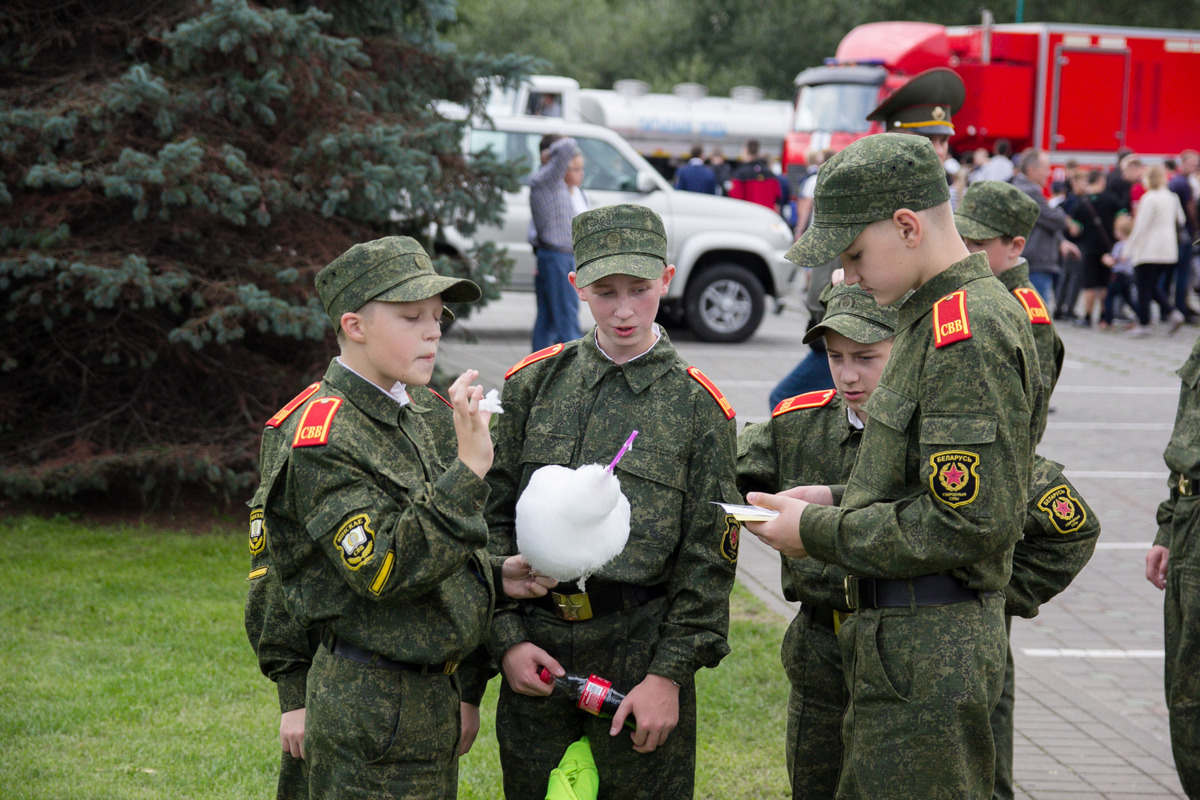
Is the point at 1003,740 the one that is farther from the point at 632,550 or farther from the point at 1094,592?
the point at 1094,592

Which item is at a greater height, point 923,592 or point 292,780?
point 923,592

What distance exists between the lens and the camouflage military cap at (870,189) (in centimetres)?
267

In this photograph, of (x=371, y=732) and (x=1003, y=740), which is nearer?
(x=371, y=732)

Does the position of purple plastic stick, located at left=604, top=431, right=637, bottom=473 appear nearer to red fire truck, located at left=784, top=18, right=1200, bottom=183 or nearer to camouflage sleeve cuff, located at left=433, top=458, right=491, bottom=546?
camouflage sleeve cuff, located at left=433, top=458, right=491, bottom=546

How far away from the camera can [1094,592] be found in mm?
7355

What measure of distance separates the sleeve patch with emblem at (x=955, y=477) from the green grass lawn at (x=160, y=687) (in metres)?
2.43

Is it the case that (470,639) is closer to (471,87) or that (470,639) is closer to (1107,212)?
(471,87)

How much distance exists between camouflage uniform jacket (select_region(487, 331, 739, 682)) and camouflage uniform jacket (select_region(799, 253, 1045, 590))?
57cm

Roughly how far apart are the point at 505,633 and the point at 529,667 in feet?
0.43

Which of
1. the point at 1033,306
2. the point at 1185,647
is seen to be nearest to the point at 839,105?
the point at 1033,306

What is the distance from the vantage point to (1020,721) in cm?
538

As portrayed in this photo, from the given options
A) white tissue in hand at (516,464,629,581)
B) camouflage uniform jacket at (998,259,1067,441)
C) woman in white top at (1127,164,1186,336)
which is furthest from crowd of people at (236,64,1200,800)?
woman in white top at (1127,164,1186,336)

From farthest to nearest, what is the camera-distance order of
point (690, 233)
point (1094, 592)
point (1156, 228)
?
1. point (1156, 228)
2. point (690, 233)
3. point (1094, 592)

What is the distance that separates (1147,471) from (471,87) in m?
6.72
